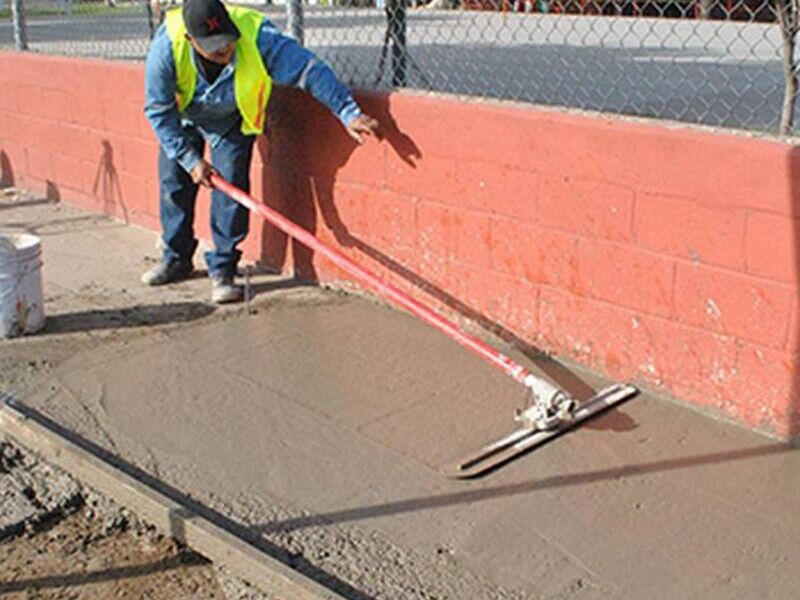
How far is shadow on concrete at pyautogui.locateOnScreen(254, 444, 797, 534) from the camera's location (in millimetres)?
3713

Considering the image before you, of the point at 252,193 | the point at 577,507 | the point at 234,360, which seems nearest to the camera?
the point at 577,507

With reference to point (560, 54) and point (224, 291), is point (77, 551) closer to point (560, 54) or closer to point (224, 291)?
point (224, 291)

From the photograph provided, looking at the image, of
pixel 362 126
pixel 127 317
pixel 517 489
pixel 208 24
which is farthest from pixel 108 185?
pixel 517 489

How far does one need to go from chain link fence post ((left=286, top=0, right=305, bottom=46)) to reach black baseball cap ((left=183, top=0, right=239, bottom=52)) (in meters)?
0.81

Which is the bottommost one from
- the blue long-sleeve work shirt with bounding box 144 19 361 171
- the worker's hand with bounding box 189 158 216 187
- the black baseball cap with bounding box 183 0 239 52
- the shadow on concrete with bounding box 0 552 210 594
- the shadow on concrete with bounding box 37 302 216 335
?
the shadow on concrete with bounding box 0 552 210 594

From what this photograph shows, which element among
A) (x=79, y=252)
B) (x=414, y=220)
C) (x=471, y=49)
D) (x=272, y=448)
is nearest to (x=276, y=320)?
(x=414, y=220)

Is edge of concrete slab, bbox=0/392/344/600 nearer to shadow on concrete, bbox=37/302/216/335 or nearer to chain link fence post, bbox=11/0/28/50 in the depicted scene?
shadow on concrete, bbox=37/302/216/335

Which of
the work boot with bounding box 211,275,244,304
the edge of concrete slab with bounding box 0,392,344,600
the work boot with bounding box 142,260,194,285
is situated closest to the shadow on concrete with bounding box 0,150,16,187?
the work boot with bounding box 142,260,194,285

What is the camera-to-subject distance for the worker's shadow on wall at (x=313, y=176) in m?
5.29

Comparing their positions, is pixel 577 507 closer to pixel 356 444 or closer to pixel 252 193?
pixel 356 444

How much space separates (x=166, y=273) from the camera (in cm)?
618

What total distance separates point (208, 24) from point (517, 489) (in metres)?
2.70

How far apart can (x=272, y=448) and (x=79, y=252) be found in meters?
3.18

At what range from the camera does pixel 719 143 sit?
4047 mm
